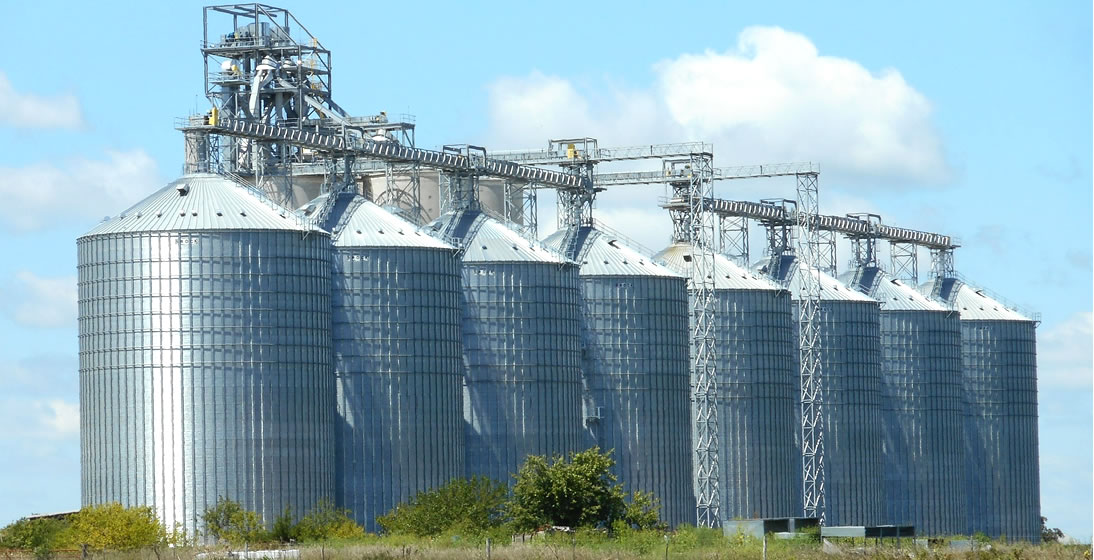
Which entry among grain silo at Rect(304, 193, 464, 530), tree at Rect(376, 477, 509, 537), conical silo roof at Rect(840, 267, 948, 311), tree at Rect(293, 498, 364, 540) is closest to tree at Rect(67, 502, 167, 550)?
tree at Rect(293, 498, 364, 540)

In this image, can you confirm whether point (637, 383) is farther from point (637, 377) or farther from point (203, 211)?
point (203, 211)

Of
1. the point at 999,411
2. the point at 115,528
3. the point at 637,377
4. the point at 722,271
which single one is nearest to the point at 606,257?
the point at 637,377

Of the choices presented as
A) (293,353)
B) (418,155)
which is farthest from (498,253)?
(293,353)

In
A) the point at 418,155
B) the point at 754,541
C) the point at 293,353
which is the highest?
the point at 418,155

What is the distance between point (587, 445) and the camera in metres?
128

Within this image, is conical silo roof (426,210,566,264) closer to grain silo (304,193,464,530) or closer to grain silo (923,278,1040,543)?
grain silo (304,193,464,530)

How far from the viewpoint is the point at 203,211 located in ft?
355

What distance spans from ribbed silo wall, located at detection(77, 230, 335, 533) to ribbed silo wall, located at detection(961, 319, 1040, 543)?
7212 centimetres

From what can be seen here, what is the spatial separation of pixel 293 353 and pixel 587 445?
83.6 feet

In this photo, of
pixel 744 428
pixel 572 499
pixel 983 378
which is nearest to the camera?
pixel 572 499

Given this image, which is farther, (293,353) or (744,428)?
(744,428)

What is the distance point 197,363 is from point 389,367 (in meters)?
12.1

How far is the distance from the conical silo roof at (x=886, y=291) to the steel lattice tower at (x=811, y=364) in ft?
36.8

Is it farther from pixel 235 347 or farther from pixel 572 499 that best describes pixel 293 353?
pixel 572 499
